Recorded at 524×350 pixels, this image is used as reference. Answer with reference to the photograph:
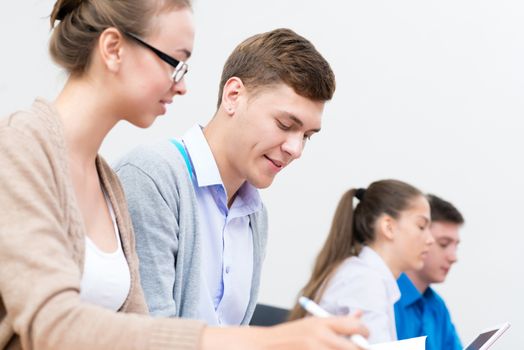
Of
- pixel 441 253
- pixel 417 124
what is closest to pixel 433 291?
pixel 441 253

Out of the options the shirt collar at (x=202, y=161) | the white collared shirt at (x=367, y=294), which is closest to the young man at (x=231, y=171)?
the shirt collar at (x=202, y=161)

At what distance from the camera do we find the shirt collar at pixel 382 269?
2525mm

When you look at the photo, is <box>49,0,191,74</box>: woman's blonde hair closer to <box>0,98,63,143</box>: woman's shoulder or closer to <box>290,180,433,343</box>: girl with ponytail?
<box>0,98,63,143</box>: woman's shoulder

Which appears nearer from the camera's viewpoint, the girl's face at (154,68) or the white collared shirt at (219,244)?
the girl's face at (154,68)

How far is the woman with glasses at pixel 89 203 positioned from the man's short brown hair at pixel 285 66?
0.48 m

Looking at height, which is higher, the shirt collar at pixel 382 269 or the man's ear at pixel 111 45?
the man's ear at pixel 111 45

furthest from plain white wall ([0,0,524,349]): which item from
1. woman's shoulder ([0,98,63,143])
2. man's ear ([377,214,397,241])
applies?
woman's shoulder ([0,98,63,143])

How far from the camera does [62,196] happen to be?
989mm

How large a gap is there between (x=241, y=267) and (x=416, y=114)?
1.92 metres

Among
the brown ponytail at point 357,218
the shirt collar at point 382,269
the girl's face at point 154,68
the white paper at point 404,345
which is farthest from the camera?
the brown ponytail at point 357,218

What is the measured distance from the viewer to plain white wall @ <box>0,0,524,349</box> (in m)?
3.39

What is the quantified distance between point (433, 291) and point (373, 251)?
59 cm

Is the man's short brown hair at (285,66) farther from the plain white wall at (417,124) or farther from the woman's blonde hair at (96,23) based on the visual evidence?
the plain white wall at (417,124)

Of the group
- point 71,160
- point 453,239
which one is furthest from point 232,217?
point 453,239
